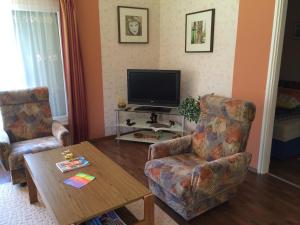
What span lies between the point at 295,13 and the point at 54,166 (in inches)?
176

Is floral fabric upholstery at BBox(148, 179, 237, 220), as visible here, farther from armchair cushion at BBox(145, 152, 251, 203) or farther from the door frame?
the door frame

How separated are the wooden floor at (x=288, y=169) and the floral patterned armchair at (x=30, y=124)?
2.50 meters

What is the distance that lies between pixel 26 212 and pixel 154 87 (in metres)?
2.38

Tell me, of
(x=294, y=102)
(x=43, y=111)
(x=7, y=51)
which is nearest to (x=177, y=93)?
(x=294, y=102)

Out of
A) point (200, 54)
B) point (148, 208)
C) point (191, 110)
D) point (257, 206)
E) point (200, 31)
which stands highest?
point (200, 31)

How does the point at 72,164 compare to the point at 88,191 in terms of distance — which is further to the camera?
the point at 72,164

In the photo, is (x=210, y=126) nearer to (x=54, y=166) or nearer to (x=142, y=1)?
(x=54, y=166)

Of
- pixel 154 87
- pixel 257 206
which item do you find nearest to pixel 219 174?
pixel 257 206

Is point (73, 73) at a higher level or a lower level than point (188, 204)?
higher

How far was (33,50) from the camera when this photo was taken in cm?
345

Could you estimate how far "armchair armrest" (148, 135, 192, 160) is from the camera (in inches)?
97.7

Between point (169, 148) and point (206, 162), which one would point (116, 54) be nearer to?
point (169, 148)

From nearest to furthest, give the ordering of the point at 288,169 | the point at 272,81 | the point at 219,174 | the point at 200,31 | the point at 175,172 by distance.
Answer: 1. the point at 219,174
2. the point at 175,172
3. the point at 272,81
4. the point at 288,169
5. the point at 200,31

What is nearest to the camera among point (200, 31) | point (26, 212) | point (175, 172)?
point (175, 172)
